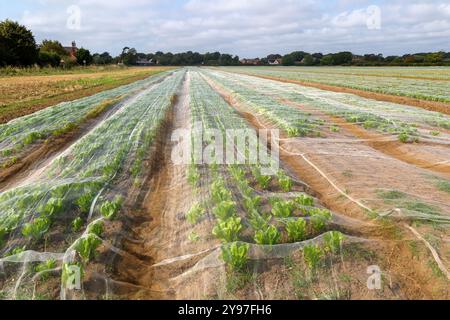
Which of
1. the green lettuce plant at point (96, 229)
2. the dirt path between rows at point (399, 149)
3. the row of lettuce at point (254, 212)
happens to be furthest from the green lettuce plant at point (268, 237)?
the dirt path between rows at point (399, 149)

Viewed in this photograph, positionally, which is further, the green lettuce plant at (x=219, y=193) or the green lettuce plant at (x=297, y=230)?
the green lettuce plant at (x=219, y=193)

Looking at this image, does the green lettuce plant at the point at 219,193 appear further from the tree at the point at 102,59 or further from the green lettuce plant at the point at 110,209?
the tree at the point at 102,59

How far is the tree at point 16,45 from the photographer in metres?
50.8

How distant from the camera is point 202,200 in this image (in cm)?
A: 569

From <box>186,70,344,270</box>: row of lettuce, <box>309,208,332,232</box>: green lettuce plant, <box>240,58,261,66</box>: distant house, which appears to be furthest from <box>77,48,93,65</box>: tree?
<box>309,208,332,232</box>: green lettuce plant

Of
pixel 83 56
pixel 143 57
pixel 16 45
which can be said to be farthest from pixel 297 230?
pixel 143 57

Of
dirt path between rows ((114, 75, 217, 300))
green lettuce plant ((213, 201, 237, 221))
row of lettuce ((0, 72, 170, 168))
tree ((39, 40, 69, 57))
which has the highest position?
tree ((39, 40, 69, 57))

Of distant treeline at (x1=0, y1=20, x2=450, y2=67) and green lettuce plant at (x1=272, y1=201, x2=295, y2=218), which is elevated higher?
distant treeline at (x1=0, y1=20, x2=450, y2=67)

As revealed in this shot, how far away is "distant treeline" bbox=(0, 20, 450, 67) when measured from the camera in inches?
2061

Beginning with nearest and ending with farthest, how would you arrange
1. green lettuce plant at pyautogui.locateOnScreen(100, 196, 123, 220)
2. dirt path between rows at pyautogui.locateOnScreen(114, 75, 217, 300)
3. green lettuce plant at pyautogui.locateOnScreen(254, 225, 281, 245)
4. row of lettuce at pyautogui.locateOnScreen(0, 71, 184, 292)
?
dirt path between rows at pyautogui.locateOnScreen(114, 75, 217, 300) < green lettuce plant at pyautogui.locateOnScreen(254, 225, 281, 245) < row of lettuce at pyautogui.locateOnScreen(0, 71, 184, 292) < green lettuce plant at pyautogui.locateOnScreen(100, 196, 123, 220)

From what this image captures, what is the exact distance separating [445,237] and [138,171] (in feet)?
17.4

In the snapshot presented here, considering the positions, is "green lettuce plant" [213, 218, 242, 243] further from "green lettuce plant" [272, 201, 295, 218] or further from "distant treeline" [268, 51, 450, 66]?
"distant treeline" [268, 51, 450, 66]
